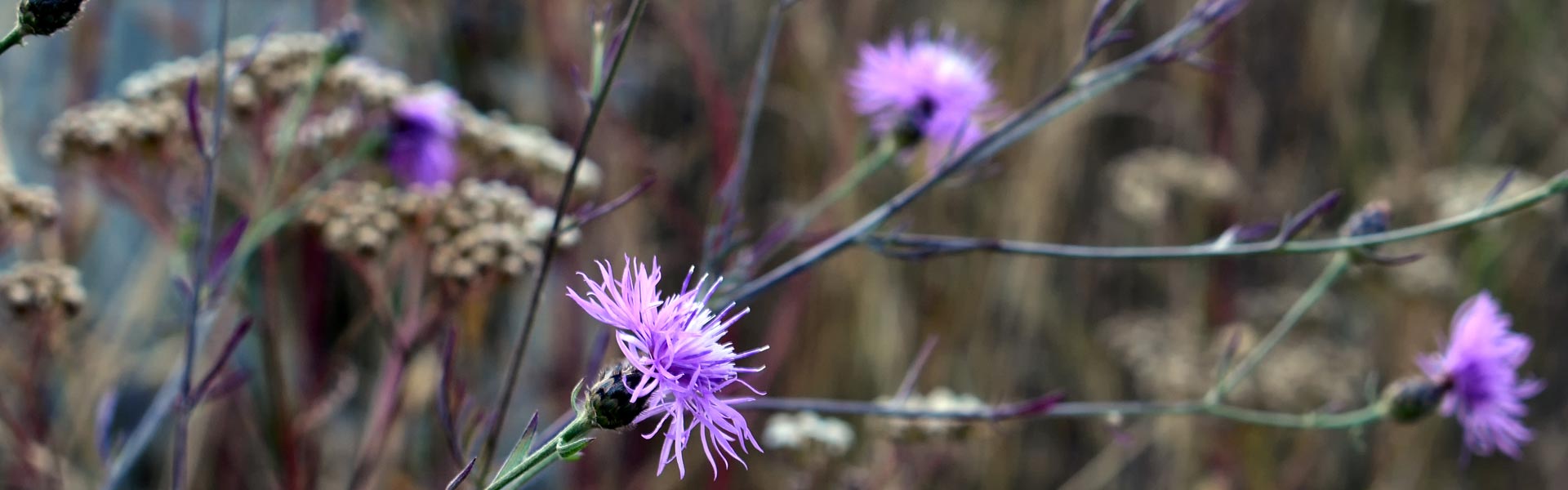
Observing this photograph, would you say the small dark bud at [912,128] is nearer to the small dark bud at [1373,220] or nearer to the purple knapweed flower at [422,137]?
the small dark bud at [1373,220]

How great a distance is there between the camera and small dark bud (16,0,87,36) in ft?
1.44

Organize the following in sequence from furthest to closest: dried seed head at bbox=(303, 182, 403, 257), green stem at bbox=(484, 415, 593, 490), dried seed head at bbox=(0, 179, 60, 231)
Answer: dried seed head at bbox=(303, 182, 403, 257) < dried seed head at bbox=(0, 179, 60, 231) < green stem at bbox=(484, 415, 593, 490)

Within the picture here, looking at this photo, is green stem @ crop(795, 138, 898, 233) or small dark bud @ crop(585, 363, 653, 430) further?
green stem @ crop(795, 138, 898, 233)

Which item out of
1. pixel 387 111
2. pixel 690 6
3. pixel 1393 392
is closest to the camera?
pixel 1393 392

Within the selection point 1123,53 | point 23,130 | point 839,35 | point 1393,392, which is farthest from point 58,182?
point 1123,53

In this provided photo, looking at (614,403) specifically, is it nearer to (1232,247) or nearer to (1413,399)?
(1232,247)

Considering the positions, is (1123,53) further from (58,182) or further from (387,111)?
(58,182)

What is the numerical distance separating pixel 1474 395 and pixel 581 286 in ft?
3.34

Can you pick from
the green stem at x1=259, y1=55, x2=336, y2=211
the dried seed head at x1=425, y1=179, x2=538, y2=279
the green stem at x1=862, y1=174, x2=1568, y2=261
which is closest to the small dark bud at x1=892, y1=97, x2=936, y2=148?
the green stem at x1=862, y1=174, x2=1568, y2=261

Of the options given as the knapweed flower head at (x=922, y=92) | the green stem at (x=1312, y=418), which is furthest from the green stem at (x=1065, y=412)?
the knapweed flower head at (x=922, y=92)

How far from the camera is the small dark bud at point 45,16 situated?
0.44 meters

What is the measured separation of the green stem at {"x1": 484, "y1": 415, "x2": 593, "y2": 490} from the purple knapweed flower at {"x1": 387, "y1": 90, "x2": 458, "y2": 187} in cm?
64

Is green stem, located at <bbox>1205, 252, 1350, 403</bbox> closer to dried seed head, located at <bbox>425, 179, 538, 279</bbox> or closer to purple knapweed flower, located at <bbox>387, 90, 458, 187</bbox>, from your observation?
dried seed head, located at <bbox>425, 179, 538, 279</bbox>

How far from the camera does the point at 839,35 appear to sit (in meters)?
1.79
